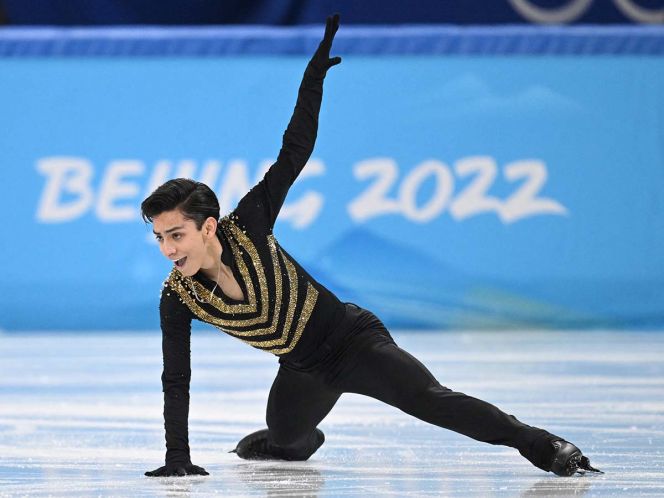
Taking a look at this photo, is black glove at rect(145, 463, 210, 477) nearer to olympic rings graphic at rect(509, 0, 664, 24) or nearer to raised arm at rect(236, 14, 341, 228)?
raised arm at rect(236, 14, 341, 228)

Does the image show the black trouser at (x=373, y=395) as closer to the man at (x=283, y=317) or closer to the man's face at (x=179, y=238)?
the man at (x=283, y=317)

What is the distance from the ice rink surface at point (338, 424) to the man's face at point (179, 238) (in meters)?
0.53

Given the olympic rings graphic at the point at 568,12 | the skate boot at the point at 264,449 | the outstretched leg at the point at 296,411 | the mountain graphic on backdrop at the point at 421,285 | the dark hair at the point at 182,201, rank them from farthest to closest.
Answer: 1. the olympic rings graphic at the point at 568,12
2. the mountain graphic on backdrop at the point at 421,285
3. the skate boot at the point at 264,449
4. the outstretched leg at the point at 296,411
5. the dark hair at the point at 182,201

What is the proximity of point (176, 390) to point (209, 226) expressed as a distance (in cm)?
41

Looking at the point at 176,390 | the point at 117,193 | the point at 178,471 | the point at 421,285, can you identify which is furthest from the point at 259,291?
the point at 117,193

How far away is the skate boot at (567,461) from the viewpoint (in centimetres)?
304

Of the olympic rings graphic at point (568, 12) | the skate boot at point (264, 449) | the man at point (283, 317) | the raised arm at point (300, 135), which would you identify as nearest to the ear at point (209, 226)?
the man at point (283, 317)

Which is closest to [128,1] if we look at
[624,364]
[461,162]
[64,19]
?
[64,19]

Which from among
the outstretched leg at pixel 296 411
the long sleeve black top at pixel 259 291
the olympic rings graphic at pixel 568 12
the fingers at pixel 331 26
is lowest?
the outstretched leg at pixel 296 411

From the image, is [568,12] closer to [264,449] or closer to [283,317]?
[264,449]

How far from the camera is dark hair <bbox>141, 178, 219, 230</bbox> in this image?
117 inches

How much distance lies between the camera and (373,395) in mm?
3264

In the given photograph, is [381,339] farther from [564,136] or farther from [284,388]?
[564,136]

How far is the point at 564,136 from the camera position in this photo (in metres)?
7.88
